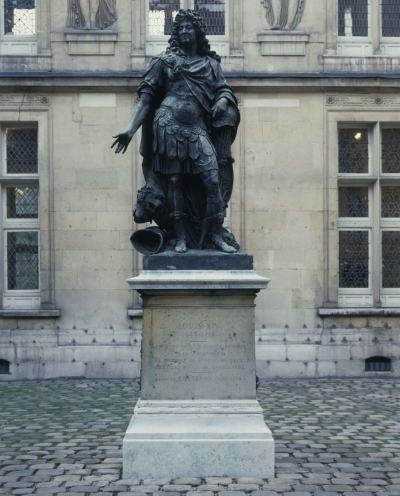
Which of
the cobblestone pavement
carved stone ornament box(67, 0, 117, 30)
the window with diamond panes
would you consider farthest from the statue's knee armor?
carved stone ornament box(67, 0, 117, 30)

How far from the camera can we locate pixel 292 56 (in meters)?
13.7

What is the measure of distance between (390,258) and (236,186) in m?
2.90

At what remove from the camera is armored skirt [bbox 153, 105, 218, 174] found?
7.41 metres

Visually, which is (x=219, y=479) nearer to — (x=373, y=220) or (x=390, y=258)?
(x=373, y=220)

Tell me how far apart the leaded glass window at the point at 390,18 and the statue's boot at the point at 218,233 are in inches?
311

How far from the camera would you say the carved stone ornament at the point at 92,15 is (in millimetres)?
13688

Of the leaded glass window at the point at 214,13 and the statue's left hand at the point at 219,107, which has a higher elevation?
the leaded glass window at the point at 214,13

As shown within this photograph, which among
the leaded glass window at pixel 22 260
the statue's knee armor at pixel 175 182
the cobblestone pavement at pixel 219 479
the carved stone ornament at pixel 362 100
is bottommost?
the cobblestone pavement at pixel 219 479

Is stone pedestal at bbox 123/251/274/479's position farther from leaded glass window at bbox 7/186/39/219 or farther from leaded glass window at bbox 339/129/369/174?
leaded glass window at bbox 339/129/369/174

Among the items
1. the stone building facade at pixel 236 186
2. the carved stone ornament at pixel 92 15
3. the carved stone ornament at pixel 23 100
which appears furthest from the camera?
the carved stone ornament at pixel 92 15

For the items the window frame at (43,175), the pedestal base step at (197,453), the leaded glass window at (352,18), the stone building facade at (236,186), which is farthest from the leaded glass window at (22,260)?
the pedestal base step at (197,453)

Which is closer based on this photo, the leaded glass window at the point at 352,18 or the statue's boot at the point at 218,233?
the statue's boot at the point at 218,233

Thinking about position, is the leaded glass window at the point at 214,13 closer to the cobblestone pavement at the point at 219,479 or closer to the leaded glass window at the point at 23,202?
the leaded glass window at the point at 23,202

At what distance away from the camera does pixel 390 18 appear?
1409 centimetres
